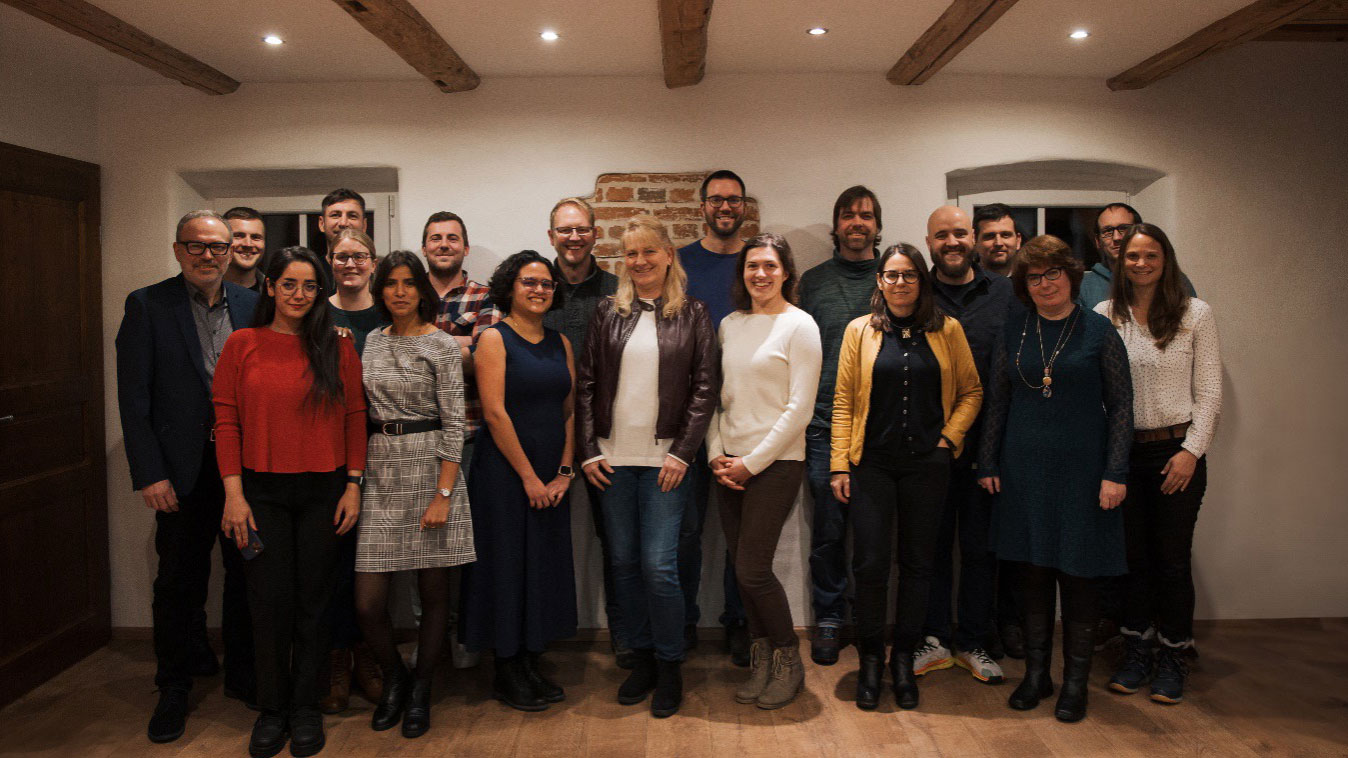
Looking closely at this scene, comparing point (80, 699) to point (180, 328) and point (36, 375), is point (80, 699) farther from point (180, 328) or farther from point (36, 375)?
point (180, 328)

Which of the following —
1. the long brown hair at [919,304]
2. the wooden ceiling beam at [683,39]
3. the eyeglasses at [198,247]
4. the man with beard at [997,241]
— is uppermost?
the wooden ceiling beam at [683,39]

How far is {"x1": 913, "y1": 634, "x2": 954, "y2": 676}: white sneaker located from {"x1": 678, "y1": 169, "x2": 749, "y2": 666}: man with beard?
651 millimetres

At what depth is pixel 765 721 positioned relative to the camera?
288 cm

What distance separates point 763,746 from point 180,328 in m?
2.39

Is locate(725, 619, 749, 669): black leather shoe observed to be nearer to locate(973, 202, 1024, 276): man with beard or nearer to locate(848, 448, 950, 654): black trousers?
locate(848, 448, 950, 654): black trousers

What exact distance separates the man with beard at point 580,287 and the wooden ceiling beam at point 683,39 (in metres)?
0.67

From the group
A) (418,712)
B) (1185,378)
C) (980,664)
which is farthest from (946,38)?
(418,712)

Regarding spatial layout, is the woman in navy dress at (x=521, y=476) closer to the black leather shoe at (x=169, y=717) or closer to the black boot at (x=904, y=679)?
the black leather shoe at (x=169, y=717)

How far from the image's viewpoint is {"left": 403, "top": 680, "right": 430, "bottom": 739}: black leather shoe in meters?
2.79

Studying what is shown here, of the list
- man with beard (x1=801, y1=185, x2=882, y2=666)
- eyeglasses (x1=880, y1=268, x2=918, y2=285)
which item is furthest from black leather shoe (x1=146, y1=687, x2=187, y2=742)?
eyeglasses (x1=880, y1=268, x2=918, y2=285)

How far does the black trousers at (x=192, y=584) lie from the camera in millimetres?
2924

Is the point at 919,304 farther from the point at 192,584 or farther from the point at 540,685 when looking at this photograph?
the point at 192,584

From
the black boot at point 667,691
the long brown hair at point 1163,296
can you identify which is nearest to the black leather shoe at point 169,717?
the black boot at point 667,691

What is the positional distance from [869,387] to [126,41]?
2960mm
